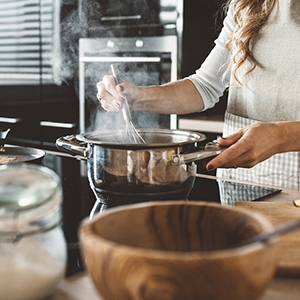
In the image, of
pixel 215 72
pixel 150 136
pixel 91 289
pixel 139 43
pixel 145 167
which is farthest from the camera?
pixel 139 43

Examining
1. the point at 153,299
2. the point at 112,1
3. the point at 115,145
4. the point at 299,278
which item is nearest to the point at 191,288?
the point at 153,299

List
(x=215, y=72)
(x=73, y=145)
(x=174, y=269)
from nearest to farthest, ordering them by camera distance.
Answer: (x=174, y=269) → (x=73, y=145) → (x=215, y=72)

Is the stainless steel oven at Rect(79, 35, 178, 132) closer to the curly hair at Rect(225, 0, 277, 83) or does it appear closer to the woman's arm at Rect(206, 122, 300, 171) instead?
the curly hair at Rect(225, 0, 277, 83)

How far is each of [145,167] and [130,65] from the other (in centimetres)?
162

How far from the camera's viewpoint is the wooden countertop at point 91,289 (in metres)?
0.40

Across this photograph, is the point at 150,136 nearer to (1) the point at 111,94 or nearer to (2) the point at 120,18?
(1) the point at 111,94

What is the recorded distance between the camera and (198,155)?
62cm

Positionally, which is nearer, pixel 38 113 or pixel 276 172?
pixel 276 172

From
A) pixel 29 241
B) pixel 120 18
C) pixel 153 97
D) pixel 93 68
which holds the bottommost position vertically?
pixel 29 241

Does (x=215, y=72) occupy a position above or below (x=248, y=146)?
above

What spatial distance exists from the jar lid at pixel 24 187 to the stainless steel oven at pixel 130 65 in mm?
1627

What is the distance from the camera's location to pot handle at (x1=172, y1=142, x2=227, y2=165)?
605 mm

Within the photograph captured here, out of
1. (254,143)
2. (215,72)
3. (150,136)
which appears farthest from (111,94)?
(215,72)

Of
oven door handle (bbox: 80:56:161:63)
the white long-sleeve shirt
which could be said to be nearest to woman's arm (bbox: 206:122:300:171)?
the white long-sleeve shirt
